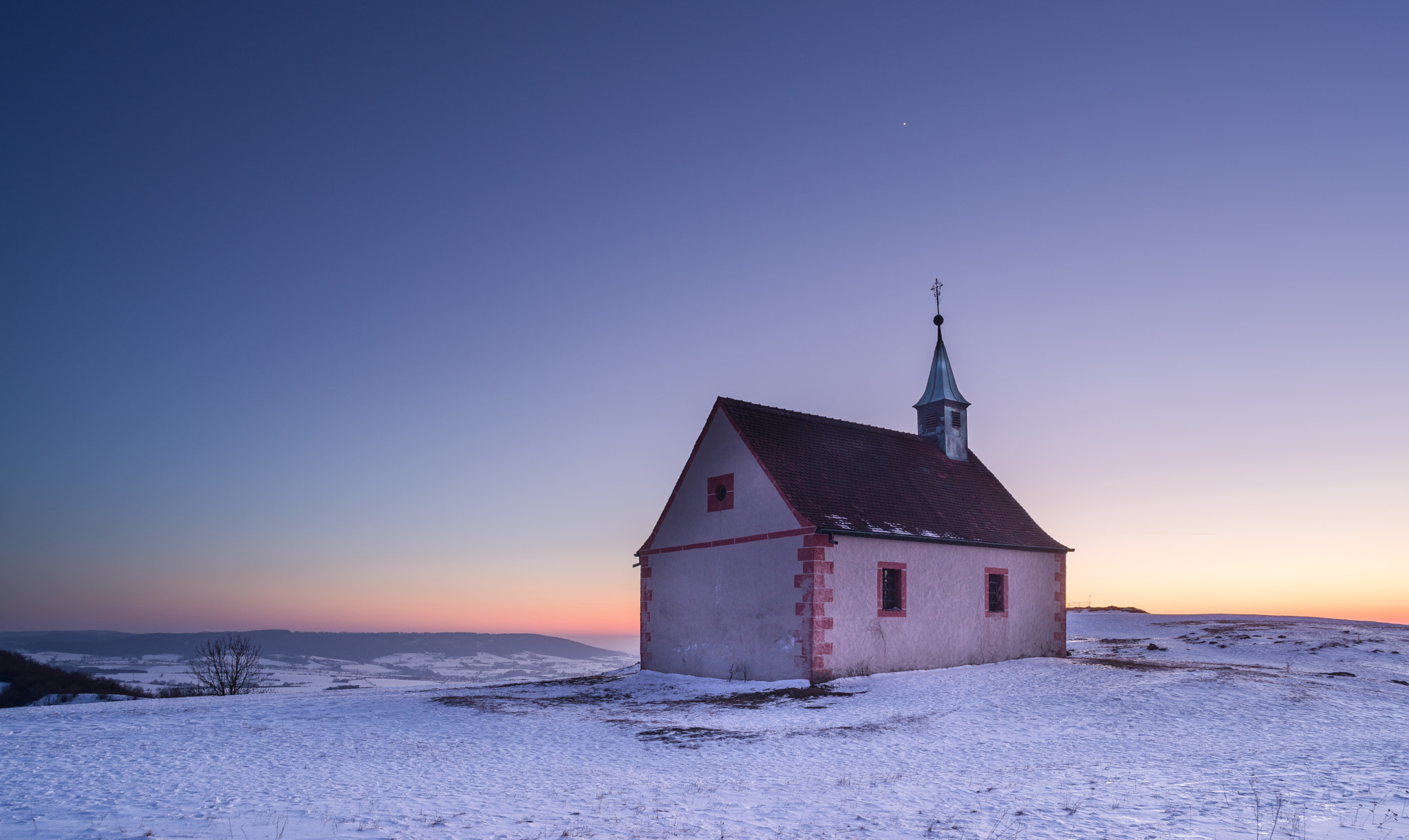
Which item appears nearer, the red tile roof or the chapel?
the chapel

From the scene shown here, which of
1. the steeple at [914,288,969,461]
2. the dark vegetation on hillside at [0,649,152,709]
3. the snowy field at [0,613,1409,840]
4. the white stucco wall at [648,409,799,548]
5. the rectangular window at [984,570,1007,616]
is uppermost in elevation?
the steeple at [914,288,969,461]

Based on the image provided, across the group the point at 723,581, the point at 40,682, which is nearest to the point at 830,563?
the point at 723,581

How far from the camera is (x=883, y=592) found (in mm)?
22219

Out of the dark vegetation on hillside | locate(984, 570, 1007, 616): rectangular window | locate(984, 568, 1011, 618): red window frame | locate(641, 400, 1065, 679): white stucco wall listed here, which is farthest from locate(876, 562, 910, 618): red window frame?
the dark vegetation on hillside

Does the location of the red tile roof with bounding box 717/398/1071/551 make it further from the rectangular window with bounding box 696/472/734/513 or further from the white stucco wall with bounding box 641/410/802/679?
the rectangular window with bounding box 696/472/734/513

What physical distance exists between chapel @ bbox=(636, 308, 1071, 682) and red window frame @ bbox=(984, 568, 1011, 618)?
5 centimetres

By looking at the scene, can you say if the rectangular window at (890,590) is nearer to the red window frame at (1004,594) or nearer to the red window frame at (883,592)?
the red window frame at (883,592)

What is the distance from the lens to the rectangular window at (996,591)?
2470cm

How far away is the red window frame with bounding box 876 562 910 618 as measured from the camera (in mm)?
21906

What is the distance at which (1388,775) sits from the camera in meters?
9.80

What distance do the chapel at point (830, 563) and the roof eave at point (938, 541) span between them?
5 cm

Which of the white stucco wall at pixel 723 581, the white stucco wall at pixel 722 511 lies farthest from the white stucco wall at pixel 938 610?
the white stucco wall at pixel 722 511

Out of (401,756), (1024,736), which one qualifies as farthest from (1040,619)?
(401,756)

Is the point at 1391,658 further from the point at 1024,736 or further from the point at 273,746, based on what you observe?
the point at 273,746
